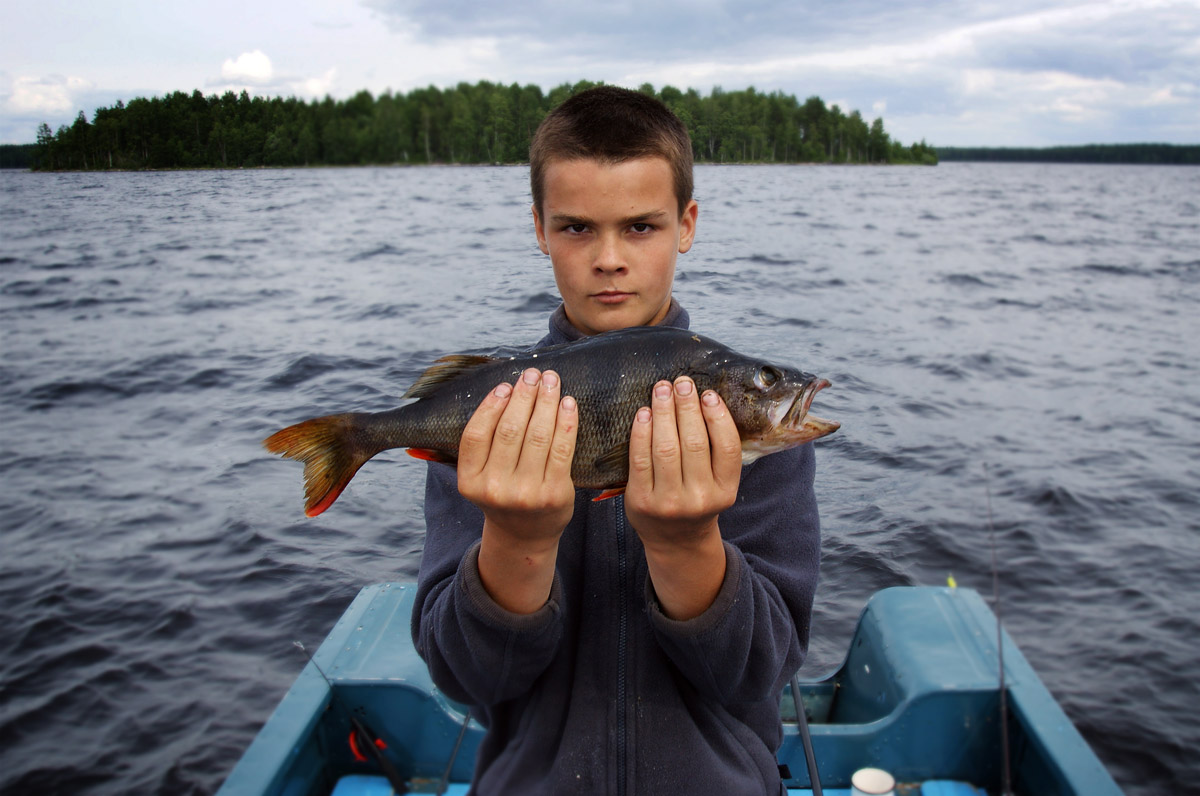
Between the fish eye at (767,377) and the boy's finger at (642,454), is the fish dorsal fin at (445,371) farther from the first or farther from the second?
the fish eye at (767,377)

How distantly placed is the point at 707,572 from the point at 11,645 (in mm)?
6715

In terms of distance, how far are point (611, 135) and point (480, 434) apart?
1131 mm

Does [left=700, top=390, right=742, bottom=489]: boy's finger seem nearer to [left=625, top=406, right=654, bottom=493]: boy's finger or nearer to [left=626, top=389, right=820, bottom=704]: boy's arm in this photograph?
[left=626, top=389, right=820, bottom=704]: boy's arm

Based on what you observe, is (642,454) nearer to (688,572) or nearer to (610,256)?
(688,572)

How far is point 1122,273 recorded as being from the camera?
23.4 meters

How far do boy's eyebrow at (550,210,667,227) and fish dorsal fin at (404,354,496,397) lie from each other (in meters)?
0.55

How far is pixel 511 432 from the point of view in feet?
6.75

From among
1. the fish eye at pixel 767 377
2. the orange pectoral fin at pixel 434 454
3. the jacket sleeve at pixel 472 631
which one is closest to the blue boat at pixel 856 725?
the jacket sleeve at pixel 472 631

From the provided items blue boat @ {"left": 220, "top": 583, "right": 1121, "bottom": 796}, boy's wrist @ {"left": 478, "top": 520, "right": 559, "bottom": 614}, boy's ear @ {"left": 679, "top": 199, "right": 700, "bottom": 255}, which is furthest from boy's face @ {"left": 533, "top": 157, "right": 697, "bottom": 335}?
blue boat @ {"left": 220, "top": 583, "right": 1121, "bottom": 796}

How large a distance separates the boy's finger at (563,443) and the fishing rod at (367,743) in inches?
103

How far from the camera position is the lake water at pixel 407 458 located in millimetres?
6125

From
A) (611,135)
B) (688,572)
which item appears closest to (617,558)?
(688,572)

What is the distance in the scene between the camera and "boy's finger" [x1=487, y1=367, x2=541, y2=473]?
2.06m

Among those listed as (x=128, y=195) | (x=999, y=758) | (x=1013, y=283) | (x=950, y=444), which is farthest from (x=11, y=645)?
(x=1013, y=283)
